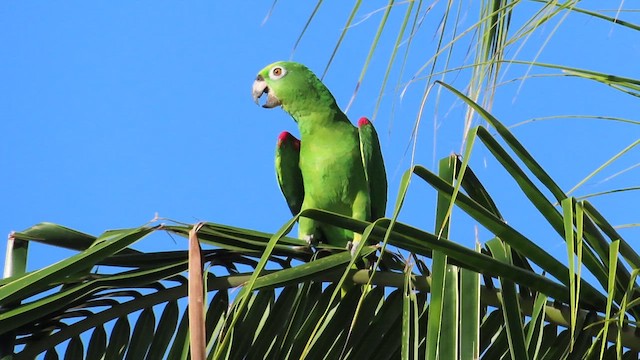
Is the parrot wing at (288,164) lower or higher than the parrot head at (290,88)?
lower

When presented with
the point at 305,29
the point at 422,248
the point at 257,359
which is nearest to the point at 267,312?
the point at 257,359

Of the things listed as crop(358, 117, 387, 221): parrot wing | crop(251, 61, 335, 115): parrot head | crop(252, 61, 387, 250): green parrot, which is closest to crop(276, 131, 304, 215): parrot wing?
crop(252, 61, 387, 250): green parrot

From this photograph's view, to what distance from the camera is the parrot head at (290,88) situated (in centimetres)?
343

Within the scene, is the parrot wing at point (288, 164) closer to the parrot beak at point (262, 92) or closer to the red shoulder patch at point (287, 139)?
the red shoulder patch at point (287, 139)

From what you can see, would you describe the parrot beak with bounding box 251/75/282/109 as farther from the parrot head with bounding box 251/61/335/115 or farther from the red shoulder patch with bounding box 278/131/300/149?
the red shoulder patch with bounding box 278/131/300/149

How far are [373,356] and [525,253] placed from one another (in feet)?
1.46

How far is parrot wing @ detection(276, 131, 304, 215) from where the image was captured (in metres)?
3.34

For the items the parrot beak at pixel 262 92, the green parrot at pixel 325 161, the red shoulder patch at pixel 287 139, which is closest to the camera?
the green parrot at pixel 325 161

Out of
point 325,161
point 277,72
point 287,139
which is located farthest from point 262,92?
point 325,161

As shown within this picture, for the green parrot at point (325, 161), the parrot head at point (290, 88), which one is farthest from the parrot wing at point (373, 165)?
the parrot head at point (290, 88)

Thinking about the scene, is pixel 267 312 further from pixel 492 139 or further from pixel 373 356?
pixel 492 139

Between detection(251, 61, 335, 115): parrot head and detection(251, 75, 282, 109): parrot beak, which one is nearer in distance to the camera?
detection(251, 61, 335, 115): parrot head

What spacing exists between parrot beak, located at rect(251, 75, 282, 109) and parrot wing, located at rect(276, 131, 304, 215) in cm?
25

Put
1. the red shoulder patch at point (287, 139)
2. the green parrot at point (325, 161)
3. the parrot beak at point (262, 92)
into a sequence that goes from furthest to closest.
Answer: the parrot beak at point (262, 92)
the red shoulder patch at point (287, 139)
the green parrot at point (325, 161)
